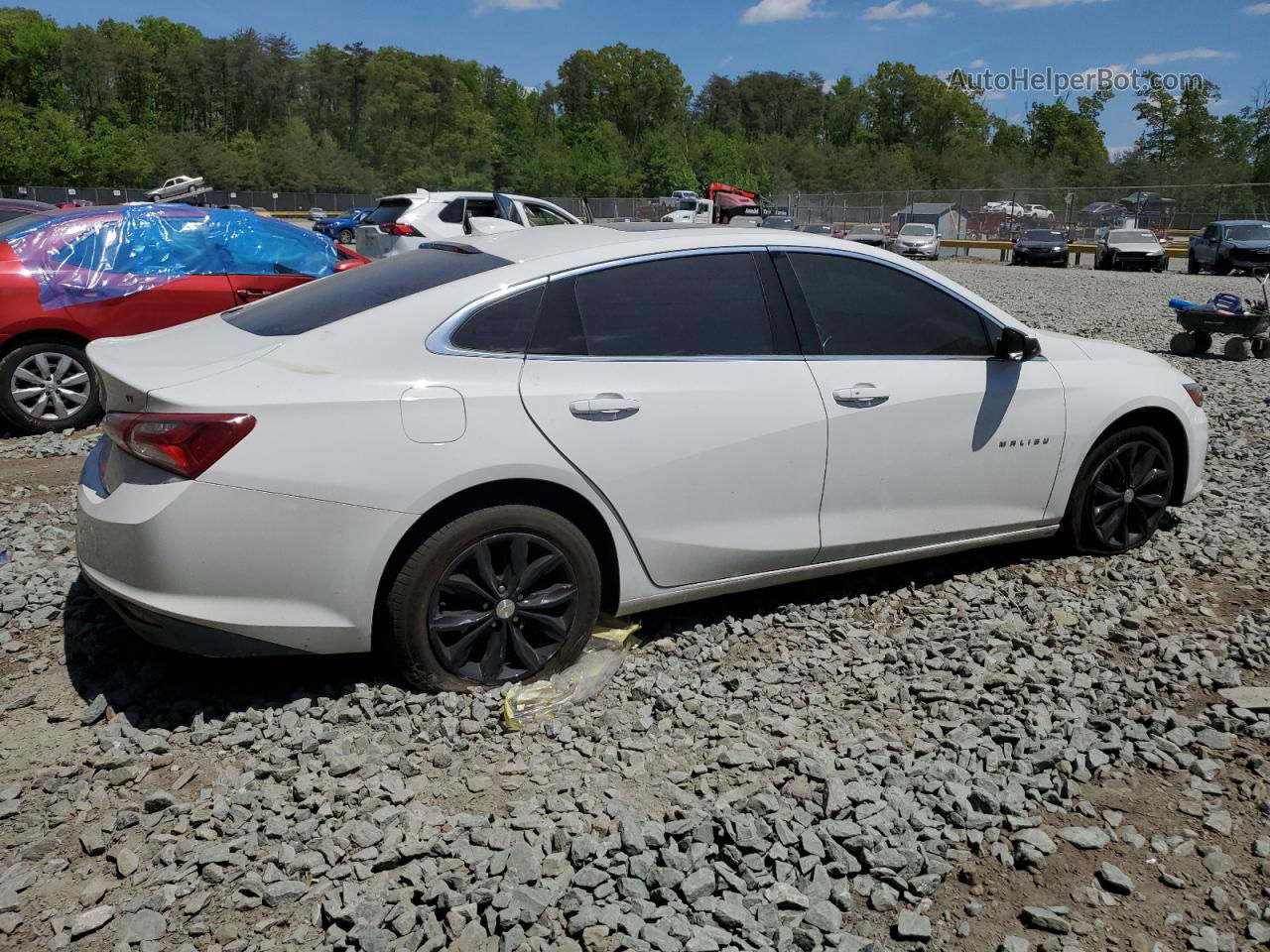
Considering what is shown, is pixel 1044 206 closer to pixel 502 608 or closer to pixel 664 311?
pixel 664 311

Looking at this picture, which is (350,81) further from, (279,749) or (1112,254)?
(279,749)

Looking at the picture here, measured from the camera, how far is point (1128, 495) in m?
5.06

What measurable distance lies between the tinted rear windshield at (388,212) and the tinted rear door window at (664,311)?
1458cm

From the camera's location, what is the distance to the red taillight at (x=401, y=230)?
16.8m

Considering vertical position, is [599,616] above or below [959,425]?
below

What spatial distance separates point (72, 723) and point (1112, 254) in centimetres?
3394

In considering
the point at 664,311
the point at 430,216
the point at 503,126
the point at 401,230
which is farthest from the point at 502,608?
the point at 503,126

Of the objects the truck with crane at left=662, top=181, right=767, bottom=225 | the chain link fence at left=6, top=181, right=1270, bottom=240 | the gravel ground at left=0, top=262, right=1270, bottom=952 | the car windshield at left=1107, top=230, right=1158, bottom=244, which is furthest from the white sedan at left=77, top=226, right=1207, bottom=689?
the chain link fence at left=6, top=181, right=1270, bottom=240

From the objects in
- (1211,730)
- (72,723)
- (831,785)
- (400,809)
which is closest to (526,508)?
(400,809)

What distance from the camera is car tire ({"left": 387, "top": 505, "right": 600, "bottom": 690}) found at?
11.1ft

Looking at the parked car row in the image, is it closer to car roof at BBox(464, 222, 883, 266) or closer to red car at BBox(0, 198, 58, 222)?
red car at BBox(0, 198, 58, 222)

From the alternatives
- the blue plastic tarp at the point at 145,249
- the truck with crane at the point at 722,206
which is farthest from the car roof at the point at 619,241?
the truck with crane at the point at 722,206

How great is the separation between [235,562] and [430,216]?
50.0 feet

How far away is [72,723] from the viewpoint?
3.53m
